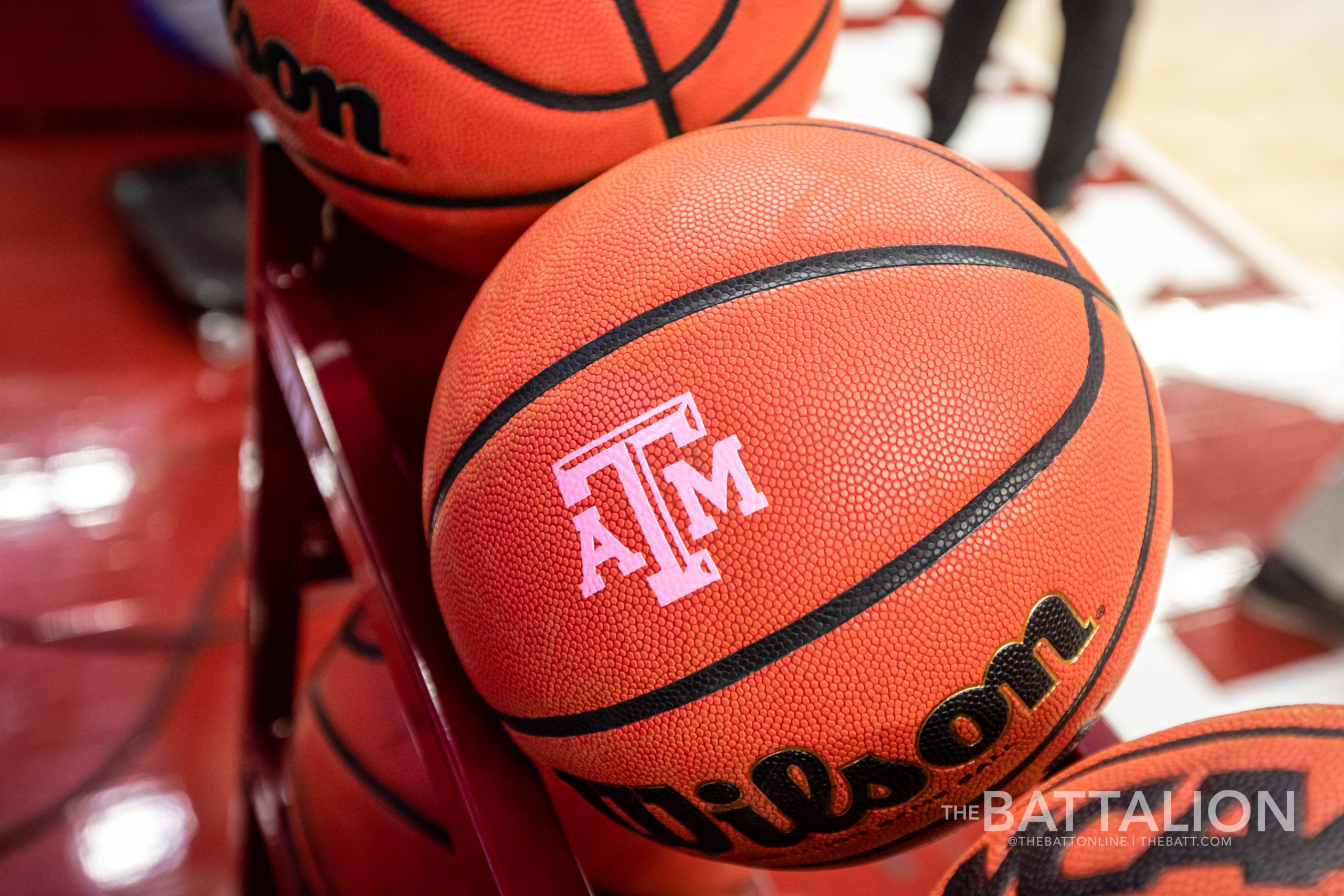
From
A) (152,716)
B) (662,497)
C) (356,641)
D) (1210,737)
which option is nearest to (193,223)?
(152,716)

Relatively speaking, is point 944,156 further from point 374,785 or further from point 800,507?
point 374,785

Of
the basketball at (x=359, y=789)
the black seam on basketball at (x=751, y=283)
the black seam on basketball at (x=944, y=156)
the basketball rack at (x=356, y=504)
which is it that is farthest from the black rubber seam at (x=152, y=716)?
the black seam on basketball at (x=944, y=156)

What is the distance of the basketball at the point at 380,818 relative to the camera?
703mm

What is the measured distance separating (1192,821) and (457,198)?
513mm

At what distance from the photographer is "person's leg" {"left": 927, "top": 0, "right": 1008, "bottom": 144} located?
65cm

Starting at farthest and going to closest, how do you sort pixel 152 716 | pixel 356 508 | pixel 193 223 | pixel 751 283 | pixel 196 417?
1. pixel 193 223
2. pixel 196 417
3. pixel 152 716
4. pixel 356 508
5. pixel 751 283

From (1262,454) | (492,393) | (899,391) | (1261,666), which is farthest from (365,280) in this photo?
(1262,454)

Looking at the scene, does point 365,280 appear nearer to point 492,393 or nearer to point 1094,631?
point 492,393

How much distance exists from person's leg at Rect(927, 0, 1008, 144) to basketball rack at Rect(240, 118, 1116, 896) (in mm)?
366

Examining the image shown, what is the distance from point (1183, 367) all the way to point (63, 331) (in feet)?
6.75

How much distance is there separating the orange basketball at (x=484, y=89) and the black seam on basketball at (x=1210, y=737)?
45cm

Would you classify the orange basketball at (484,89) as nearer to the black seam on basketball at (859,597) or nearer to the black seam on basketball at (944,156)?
the black seam on basketball at (944,156)

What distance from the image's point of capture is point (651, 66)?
624mm

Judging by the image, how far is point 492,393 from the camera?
502 mm
